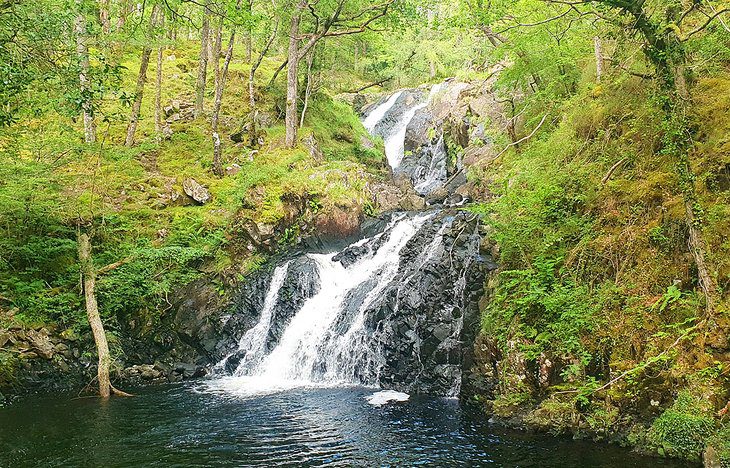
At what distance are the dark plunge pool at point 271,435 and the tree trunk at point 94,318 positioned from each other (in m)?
0.57

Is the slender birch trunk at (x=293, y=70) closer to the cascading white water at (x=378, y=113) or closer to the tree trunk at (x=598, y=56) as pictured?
the cascading white water at (x=378, y=113)

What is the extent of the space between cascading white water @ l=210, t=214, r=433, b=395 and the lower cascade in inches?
1.3

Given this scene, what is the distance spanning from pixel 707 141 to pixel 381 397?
8.65m

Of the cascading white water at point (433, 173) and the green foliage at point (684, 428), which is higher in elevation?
the cascading white water at point (433, 173)

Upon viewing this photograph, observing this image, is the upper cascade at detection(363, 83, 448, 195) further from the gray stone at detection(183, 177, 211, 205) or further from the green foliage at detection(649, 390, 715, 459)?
the green foliage at detection(649, 390, 715, 459)

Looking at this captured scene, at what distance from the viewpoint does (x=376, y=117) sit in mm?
33312

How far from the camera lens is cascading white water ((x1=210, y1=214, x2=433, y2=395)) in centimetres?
1313

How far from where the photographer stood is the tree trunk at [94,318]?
11.9 metres

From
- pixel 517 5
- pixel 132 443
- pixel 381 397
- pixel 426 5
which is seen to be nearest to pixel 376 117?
pixel 426 5

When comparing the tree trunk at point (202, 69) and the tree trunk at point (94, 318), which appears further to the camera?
the tree trunk at point (202, 69)

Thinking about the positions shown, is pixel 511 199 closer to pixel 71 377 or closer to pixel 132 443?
pixel 132 443

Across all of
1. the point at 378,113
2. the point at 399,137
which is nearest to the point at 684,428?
the point at 399,137

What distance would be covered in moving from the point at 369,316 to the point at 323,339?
1.57 meters

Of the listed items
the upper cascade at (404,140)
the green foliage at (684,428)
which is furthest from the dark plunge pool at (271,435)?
the upper cascade at (404,140)
